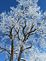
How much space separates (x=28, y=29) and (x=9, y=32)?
7.34 feet

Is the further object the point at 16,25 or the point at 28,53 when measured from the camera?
the point at 28,53

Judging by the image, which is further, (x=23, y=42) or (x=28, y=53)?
(x=28, y=53)

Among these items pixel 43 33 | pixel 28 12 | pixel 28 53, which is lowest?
pixel 28 53

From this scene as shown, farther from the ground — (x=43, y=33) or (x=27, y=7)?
(x=27, y=7)

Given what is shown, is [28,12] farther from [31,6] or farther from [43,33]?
[43,33]

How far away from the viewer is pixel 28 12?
29.9 metres

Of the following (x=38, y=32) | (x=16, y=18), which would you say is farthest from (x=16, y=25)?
(x=38, y=32)

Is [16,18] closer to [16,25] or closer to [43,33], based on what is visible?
[16,25]

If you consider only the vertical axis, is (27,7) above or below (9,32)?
above

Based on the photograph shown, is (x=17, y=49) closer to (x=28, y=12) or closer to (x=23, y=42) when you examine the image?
(x=23, y=42)

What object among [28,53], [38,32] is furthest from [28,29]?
[28,53]

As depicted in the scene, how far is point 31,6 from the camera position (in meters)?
30.4

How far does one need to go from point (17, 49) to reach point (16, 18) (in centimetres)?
370

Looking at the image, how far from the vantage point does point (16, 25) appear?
2977cm
